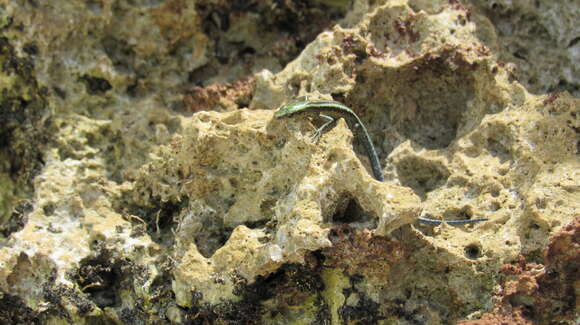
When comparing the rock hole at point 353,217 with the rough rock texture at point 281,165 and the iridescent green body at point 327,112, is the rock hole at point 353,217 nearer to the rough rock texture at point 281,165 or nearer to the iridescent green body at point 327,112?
the rough rock texture at point 281,165

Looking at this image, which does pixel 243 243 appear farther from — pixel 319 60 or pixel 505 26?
pixel 505 26

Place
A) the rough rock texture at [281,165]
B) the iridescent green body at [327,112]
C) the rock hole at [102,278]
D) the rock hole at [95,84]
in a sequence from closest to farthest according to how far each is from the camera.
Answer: the rough rock texture at [281,165] → the iridescent green body at [327,112] → the rock hole at [102,278] → the rock hole at [95,84]

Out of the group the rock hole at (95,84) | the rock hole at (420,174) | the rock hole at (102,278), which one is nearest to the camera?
the rock hole at (102,278)

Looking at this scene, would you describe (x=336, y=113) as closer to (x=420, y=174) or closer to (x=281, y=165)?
(x=281, y=165)

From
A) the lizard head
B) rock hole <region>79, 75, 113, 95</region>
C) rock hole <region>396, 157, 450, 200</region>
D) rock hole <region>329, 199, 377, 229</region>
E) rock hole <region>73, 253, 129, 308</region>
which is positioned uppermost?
the lizard head

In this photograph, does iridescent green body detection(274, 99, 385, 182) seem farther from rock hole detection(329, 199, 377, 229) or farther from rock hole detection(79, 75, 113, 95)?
rock hole detection(79, 75, 113, 95)

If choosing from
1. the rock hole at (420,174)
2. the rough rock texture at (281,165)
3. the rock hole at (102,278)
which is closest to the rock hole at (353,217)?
the rough rock texture at (281,165)

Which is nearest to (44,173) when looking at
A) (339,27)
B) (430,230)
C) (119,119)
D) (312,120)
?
(119,119)

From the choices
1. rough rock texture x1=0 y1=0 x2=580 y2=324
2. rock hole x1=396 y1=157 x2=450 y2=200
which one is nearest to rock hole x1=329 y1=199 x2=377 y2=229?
rough rock texture x1=0 y1=0 x2=580 y2=324
